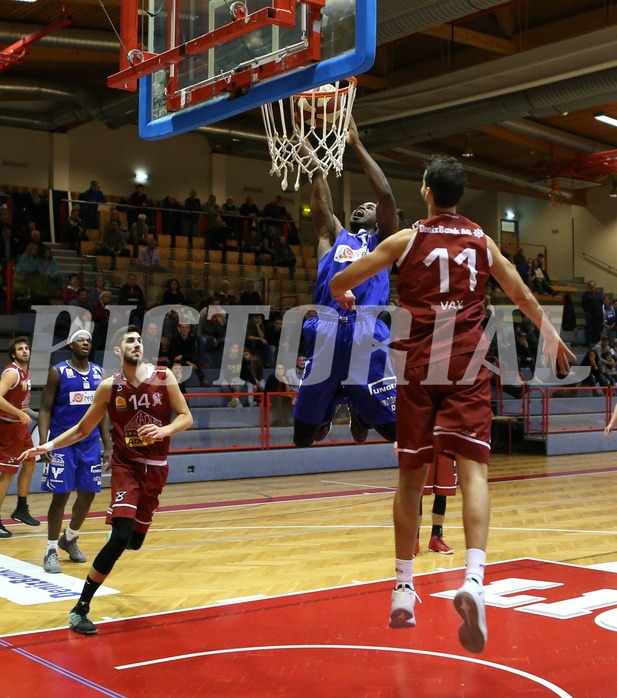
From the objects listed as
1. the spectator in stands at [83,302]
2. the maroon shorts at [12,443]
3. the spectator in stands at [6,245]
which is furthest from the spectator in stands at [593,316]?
the maroon shorts at [12,443]

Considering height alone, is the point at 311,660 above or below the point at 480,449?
below

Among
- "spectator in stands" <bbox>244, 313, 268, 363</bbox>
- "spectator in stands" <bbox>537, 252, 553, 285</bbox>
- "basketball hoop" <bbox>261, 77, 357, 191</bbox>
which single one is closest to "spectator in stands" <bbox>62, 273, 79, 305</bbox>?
"spectator in stands" <bbox>244, 313, 268, 363</bbox>

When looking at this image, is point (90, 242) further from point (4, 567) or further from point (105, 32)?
point (4, 567)

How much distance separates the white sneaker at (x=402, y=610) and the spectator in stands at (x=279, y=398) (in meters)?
9.79

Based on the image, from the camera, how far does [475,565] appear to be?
12.8 feet

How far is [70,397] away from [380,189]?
3.71m

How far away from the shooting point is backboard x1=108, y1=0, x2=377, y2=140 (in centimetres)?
554

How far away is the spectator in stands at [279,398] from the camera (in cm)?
1421

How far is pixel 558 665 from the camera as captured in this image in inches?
189

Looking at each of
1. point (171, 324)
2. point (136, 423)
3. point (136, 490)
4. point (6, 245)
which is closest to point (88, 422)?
point (136, 423)

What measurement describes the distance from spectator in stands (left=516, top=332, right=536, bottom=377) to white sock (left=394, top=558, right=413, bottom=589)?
1505 centimetres

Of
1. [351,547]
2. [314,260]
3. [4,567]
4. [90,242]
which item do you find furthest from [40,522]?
[314,260]

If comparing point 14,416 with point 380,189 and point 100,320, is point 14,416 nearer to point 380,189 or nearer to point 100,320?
point 380,189

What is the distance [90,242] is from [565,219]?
16.1 meters
